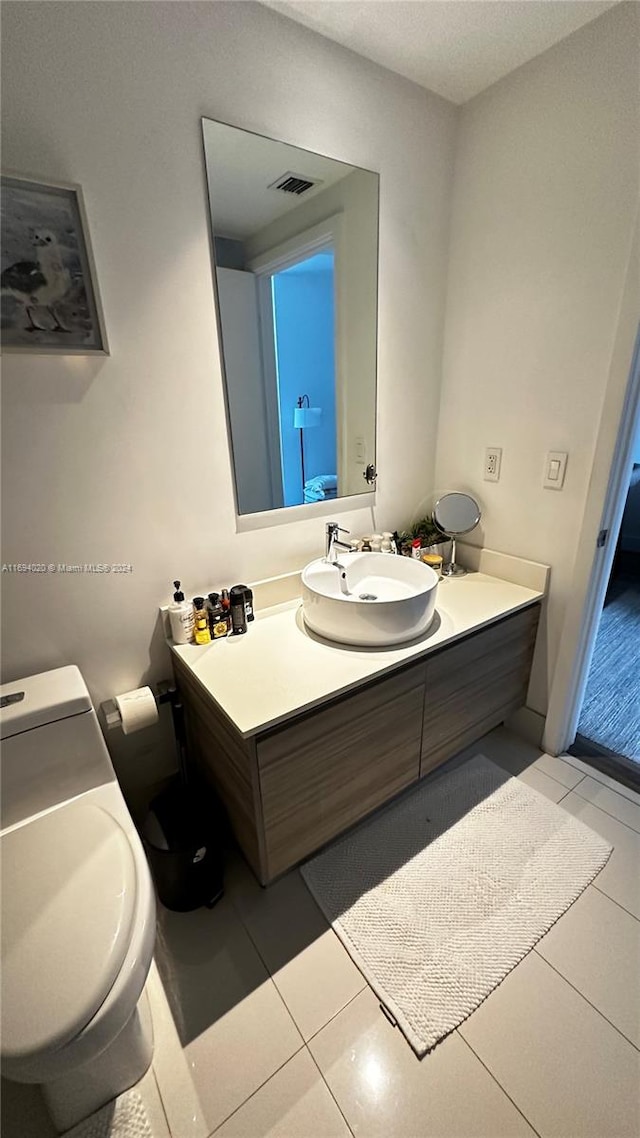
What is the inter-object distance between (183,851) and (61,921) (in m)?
0.41

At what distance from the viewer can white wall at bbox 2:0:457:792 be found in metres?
1.01

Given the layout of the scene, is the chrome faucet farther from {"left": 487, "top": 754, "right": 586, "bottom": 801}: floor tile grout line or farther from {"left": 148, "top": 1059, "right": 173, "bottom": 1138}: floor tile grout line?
{"left": 148, "top": 1059, "right": 173, "bottom": 1138}: floor tile grout line

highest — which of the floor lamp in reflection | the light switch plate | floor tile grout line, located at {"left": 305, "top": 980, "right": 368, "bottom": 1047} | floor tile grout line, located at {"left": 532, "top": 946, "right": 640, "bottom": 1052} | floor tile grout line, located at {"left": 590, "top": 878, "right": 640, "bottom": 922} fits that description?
the floor lamp in reflection

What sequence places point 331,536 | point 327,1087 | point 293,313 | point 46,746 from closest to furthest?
1. point 327,1087
2. point 46,746
3. point 293,313
4. point 331,536

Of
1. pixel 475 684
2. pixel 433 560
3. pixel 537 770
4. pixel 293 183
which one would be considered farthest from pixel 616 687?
pixel 293 183

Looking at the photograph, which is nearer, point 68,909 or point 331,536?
point 68,909

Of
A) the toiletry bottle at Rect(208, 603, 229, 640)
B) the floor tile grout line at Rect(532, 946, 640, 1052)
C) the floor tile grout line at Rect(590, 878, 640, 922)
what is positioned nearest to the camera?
the floor tile grout line at Rect(532, 946, 640, 1052)

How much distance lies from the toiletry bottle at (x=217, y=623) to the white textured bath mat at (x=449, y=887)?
782mm

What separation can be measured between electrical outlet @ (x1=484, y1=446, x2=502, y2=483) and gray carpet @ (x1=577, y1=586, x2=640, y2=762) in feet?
3.78

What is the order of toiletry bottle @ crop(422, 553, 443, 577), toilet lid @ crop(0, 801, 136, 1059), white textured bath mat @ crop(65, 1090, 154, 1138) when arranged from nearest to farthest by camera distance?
toilet lid @ crop(0, 801, 136, 1059)
white textured bath mat @ crop(65, 1090, 154, 1138)
toiletry bottle @ crop(422, 553, 443, 577)

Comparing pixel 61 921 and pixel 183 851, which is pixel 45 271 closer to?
pixel 61 921

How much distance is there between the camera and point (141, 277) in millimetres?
1154

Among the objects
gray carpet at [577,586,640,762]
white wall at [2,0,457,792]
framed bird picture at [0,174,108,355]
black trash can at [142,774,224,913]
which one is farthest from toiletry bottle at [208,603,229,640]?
gray carpet at [577,586,640,762]

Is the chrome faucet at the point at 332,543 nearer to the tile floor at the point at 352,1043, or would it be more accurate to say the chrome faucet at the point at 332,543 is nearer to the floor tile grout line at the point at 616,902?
the tile floor at the point at 352,1043
